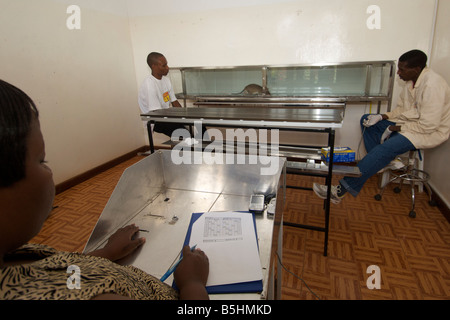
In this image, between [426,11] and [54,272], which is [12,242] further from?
[426,11]

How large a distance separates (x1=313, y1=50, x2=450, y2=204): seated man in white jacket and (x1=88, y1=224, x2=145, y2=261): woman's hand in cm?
184

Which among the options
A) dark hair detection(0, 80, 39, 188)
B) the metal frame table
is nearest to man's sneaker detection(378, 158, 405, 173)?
the metal frame table

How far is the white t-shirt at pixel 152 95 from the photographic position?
316 cm

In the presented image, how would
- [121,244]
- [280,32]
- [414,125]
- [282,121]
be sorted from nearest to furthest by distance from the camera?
[121,244]
[282,121]
[414,125]
[280,32]

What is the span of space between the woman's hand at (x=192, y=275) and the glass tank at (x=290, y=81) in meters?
3.02

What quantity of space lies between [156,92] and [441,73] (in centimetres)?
317

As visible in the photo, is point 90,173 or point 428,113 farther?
point 90,173

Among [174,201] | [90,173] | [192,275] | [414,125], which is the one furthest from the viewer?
[90,173]

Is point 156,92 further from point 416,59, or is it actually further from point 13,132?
point 13,132

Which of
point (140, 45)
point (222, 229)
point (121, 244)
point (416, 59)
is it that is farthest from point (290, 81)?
point (121, 244)

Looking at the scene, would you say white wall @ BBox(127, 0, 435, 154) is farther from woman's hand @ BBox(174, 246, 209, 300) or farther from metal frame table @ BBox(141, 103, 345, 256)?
woman's hand @ BBox(174, 246, 209, 300)

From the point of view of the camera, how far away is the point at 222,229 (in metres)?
1.02

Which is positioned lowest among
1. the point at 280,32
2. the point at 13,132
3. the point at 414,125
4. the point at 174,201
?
the point at 174,201

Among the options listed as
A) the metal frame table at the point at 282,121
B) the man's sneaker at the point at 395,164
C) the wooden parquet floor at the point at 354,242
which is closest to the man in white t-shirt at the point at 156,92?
the metal frame table at the point at 282,121
